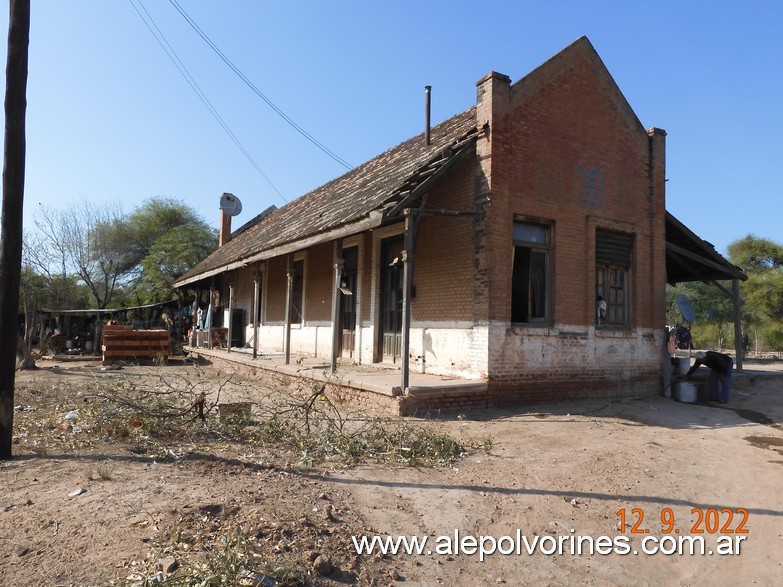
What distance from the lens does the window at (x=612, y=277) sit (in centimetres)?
1126

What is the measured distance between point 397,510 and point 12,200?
5.01 meters

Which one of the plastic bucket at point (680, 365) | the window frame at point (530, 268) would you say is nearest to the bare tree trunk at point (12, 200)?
the window frame at point (530, 268)

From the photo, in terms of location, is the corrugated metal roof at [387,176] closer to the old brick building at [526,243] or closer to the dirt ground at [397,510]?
the old brick building at [526,243]

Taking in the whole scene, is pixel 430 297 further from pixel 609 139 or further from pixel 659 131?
pixel 659 131

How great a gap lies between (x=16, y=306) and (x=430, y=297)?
677 centimetres

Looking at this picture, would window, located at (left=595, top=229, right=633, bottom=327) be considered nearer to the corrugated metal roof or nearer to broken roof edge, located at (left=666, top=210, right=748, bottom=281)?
broken roof edge, located at (left=666, top=210, right=748, bottom=281)

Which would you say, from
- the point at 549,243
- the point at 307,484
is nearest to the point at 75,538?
the point at 307,484

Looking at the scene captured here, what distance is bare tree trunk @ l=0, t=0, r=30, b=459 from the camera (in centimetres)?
588

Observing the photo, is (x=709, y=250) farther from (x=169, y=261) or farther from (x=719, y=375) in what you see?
(x=169, y=261)

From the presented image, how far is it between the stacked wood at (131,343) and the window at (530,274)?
13.6 meters
